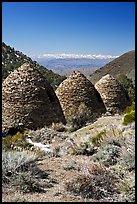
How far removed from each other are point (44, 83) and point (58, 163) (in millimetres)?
6572

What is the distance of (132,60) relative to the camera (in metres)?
97.1

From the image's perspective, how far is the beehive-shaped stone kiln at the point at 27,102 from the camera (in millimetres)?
13266

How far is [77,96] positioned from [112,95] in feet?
7.02

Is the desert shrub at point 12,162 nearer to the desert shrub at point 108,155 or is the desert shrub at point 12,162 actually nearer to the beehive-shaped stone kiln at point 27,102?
the desert shrub at point 108,155

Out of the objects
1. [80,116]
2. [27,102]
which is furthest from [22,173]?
[80,116]

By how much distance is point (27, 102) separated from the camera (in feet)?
43.7

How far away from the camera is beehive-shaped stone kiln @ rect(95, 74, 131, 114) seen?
16.5m

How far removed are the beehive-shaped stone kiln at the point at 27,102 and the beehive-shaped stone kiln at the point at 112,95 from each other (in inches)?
138

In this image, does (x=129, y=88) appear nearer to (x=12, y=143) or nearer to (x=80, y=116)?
(x=80, y=116)

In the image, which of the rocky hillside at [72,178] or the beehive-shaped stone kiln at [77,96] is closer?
the rocky hillside at [72,178]

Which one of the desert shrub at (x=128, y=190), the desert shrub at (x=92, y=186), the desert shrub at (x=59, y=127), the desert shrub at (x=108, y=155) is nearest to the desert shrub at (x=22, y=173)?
the desert shrub at (x=92, y=186)

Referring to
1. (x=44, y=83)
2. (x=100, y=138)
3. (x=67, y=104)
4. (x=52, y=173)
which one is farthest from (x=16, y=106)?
(x=52, y=173)

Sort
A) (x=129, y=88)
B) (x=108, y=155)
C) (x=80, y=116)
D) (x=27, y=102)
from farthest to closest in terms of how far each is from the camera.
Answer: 1. (x=129, y=88)
2. (x=80, y=116)
3. (x=27, y=102)
4. (x=108, y=155)

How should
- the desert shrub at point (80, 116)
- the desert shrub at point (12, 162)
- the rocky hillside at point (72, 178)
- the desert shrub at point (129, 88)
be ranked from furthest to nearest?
1. the desert shrub at point (129, 88)
2. the desert shrub at point (80, 116)
3. the desert shrub at point (12, 162)
4. the rocky hillside at point (72, 178)
